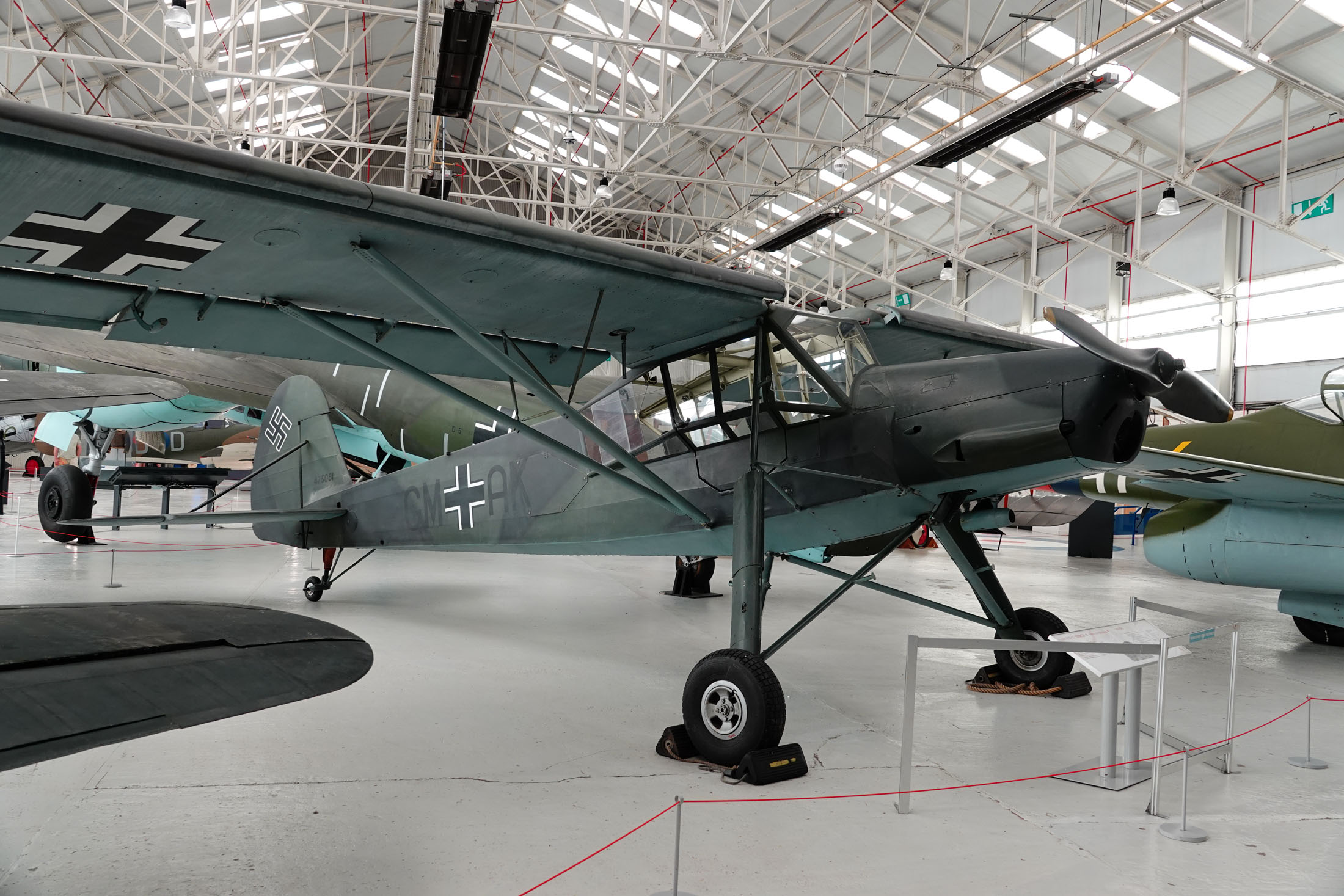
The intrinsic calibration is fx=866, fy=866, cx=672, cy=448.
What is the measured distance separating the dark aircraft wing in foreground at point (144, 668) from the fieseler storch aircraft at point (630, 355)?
1432 millimetres

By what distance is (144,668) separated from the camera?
1.96 metres

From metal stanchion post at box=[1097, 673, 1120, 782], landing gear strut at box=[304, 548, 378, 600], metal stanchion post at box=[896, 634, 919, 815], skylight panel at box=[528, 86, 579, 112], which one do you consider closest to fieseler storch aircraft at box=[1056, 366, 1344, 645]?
metal stanchion post at box=[1097, 673, 1120, 782]

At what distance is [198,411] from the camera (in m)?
12.5

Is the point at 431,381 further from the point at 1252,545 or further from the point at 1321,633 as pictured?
the point at 1321,633

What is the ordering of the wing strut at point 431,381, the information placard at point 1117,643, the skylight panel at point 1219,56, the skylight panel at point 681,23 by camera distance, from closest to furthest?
1. the information placard at point 1117,643
2. the wing strut at point 431,381
3. the skylight panel at point 1219,56
4. the skylight panel at point 681,23

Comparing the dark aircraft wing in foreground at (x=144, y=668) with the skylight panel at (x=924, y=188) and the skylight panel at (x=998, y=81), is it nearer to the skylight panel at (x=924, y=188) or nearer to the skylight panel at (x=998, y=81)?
the skylight panel at (x=998, y=81)

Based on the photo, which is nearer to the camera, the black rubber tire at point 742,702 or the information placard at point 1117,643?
the information placard at point 1117,643

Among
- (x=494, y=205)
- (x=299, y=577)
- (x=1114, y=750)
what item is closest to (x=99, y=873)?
(x=1114, y=750)

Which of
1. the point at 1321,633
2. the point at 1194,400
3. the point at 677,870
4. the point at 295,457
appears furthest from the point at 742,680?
the point at 1321,633

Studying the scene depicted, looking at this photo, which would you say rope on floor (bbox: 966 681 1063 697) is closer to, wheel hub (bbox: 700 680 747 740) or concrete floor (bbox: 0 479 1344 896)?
concrete floor (bbox: 0 479 1344 896)

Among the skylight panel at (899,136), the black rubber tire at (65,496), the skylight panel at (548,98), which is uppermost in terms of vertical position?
the skylight panel at (548,98)

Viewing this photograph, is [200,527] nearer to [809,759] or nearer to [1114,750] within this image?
[809,759]

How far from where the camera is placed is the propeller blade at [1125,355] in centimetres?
363

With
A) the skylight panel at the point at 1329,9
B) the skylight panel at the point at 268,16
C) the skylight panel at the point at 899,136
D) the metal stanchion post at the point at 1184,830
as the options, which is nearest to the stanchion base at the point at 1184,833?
the metal stanchion post at the point at 1184,830
